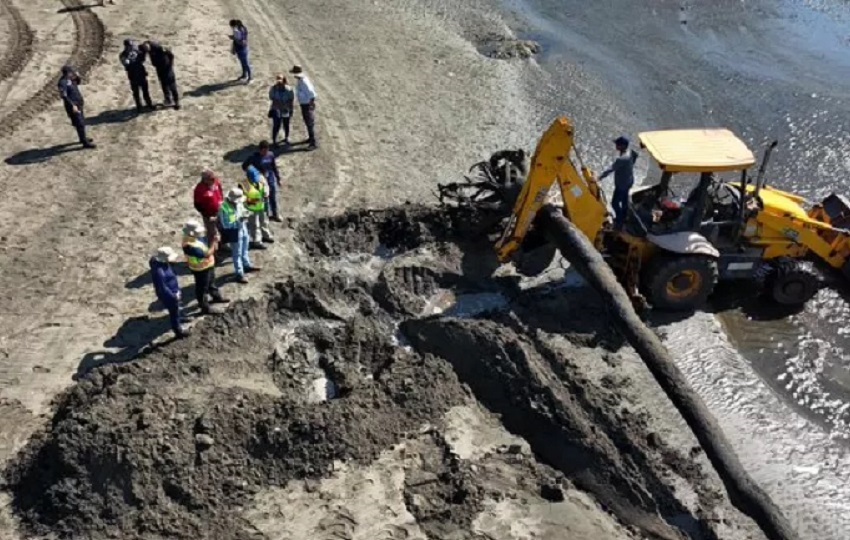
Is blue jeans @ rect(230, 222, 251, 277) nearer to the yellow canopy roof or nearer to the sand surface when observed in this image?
the sand surface

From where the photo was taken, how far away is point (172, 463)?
29.7 feet

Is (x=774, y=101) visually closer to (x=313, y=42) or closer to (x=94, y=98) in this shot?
(x=313, y=42)

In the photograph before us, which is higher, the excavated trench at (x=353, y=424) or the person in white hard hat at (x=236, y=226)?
the person in white hard hat at (x=236, y=226)

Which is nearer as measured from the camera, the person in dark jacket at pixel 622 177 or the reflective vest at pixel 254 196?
the person in dark jacket at pixel 622 177


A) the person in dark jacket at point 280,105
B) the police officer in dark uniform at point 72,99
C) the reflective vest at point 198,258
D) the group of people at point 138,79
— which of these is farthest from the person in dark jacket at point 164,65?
the reflective vest at point 198,258

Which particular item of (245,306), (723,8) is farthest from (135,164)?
(723,8)

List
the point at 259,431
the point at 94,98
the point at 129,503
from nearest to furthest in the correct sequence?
the point at 129,503, the point at 259,431, the point at 94,98

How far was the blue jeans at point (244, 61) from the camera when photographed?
17609mm

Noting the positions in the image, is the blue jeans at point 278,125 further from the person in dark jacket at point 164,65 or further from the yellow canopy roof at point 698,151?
the yellow canopy roof at point 698,151

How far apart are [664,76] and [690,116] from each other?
1.95 m

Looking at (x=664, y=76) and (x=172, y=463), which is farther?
(x=664, y=76)

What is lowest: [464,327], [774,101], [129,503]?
[129,503]

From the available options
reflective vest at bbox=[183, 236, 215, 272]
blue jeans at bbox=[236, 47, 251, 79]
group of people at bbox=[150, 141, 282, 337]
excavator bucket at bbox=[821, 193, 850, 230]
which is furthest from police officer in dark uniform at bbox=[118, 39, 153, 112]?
excavator bucket at bbox=[821, 193, 850, 230]

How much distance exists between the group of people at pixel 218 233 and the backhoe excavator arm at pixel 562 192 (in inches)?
145
